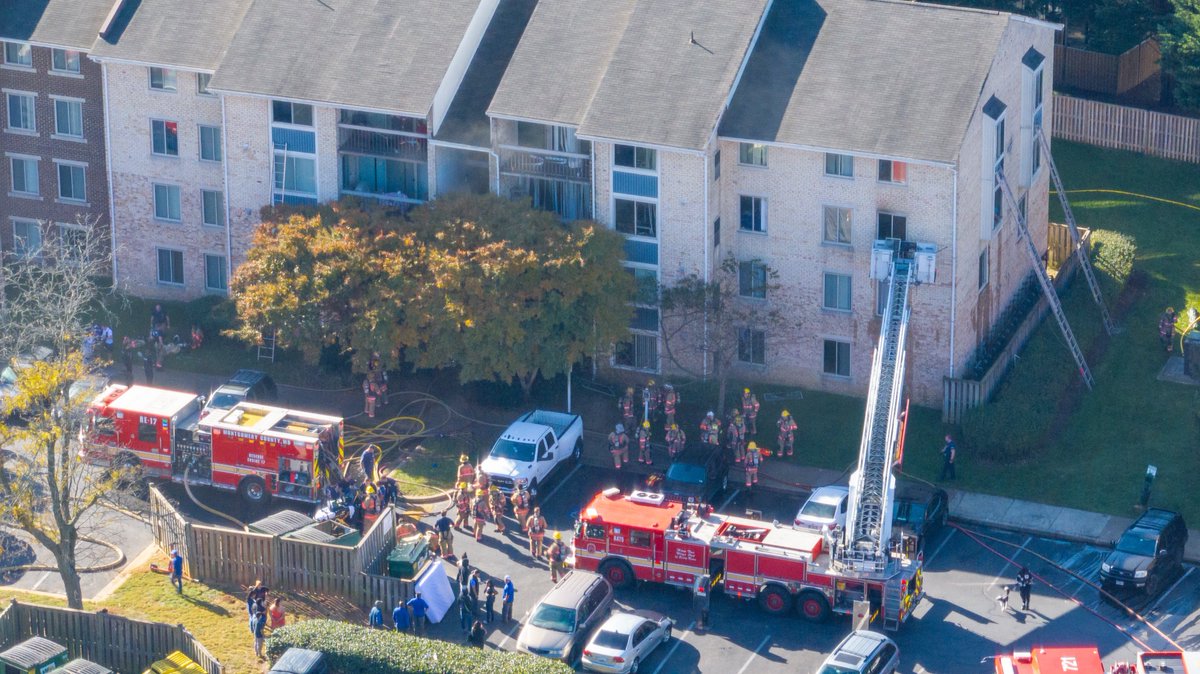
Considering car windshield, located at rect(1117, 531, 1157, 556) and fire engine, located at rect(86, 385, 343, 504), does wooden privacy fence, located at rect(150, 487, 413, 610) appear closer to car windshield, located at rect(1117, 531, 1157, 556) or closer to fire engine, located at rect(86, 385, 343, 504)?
fire engine, located at rect(86, 385, 343, 504)

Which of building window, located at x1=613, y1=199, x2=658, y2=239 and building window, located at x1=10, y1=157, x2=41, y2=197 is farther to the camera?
building window, located at x1=10, y1=157, x2=41, y2=197

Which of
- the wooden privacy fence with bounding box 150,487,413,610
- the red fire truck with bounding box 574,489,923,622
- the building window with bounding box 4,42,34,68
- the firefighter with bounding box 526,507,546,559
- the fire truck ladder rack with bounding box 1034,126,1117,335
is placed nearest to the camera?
the red fire truck with bounding box 574,489,923,622

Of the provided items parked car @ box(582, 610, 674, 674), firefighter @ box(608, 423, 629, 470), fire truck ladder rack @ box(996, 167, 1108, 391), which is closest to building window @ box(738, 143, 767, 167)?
fire truck ladder rack @ box(996, 167, 1108, 391)

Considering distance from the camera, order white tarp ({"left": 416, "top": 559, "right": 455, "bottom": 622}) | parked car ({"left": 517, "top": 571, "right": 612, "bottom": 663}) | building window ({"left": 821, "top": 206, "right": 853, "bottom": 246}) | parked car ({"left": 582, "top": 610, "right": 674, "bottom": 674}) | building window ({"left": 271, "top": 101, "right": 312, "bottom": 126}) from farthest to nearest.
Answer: building window ({"left": 271, "top": 101, "right": 312, "bottom": 126}) → building window ({"left": 821, "top": 206, "right": 853, "bottom": 246}) → white tarp ({"left": 416, "top": 559, "right": 455, "bottom": 622}) → parked car ({"left": 517, "top": 571, "right": 612, "bottom": 663}) → parked car ({"left": 582, "top": 610, "right": 674, "bottom": 674})

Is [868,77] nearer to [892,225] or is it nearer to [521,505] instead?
[892,225]

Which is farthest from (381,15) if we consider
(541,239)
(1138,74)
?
(1138,74)

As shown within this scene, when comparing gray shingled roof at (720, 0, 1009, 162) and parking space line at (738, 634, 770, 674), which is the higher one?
gray shingled roof at (720, 0, 1009, 162)

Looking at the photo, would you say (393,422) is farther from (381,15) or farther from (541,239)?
(381,15)

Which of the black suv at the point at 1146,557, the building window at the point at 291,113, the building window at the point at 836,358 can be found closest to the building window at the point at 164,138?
the building window at the point at 291,113
